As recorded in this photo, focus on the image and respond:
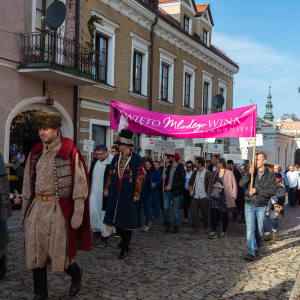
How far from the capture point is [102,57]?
16.2 meters

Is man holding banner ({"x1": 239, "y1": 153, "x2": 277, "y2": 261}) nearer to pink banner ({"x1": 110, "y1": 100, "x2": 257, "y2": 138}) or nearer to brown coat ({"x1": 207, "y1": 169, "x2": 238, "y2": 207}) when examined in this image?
brown coat ({"x1": 207, "y1": 169, "x2": 238, "y2": 207})

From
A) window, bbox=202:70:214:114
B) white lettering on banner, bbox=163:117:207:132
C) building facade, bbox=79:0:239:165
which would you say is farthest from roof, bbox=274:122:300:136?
white lettering on banner, bbox=163:117:207:132

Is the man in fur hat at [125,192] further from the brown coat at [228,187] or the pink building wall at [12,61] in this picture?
the pink building wall at [12,61]

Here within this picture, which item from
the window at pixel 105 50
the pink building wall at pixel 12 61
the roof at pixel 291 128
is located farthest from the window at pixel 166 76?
the roof at pixel 291 128

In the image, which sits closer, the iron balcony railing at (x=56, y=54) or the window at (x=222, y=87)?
the iron balcony railing at (x=56, y=54)

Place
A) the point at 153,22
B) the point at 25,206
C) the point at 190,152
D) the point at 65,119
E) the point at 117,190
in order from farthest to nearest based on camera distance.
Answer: the point at 153,22
the point at 190,152
the point at 65,119
the point at 117,190
the point at 25,206

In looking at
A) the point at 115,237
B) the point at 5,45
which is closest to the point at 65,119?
the point at 5,45

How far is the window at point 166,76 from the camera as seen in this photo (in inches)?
801

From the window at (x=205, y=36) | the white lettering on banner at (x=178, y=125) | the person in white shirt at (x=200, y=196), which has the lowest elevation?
the person in white shirt at (x=200, y=196)

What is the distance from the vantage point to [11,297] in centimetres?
488

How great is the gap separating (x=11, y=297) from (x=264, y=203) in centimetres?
434

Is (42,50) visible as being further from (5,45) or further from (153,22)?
(153,22)

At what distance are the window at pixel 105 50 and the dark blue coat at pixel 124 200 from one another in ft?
30.4

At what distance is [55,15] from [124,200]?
292 inches
